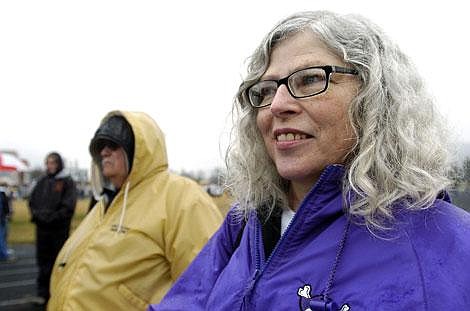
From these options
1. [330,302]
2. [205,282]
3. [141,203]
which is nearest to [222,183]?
[205,282]

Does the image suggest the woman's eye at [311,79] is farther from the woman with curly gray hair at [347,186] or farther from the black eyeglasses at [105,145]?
the black eyeglasses at [105,145]

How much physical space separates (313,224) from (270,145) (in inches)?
13.5

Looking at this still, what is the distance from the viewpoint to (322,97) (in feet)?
4.66

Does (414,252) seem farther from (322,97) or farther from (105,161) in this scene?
(105,161)

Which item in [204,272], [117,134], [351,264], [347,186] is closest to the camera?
[351,264]

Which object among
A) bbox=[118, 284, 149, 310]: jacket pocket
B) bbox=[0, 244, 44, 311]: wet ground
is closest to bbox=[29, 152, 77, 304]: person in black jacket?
bbox=[0, 244, 44, 311]: wet ground

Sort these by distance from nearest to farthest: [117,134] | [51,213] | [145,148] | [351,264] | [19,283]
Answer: [351,264] < [145,148] < [117,134] < [51,213] < [19,283]

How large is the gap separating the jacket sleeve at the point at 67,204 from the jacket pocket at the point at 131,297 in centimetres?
487

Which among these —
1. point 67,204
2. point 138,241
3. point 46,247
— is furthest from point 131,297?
point 46,247

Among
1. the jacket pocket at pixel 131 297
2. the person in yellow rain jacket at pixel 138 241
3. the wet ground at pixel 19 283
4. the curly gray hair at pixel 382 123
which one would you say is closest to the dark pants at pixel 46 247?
the wet ground at pixel 19 283

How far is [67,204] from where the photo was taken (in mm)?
7082

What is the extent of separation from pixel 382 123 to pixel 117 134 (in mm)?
2089

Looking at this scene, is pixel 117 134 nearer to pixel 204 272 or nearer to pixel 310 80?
pixel 204 272

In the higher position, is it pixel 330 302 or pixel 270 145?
pixel 270 145
